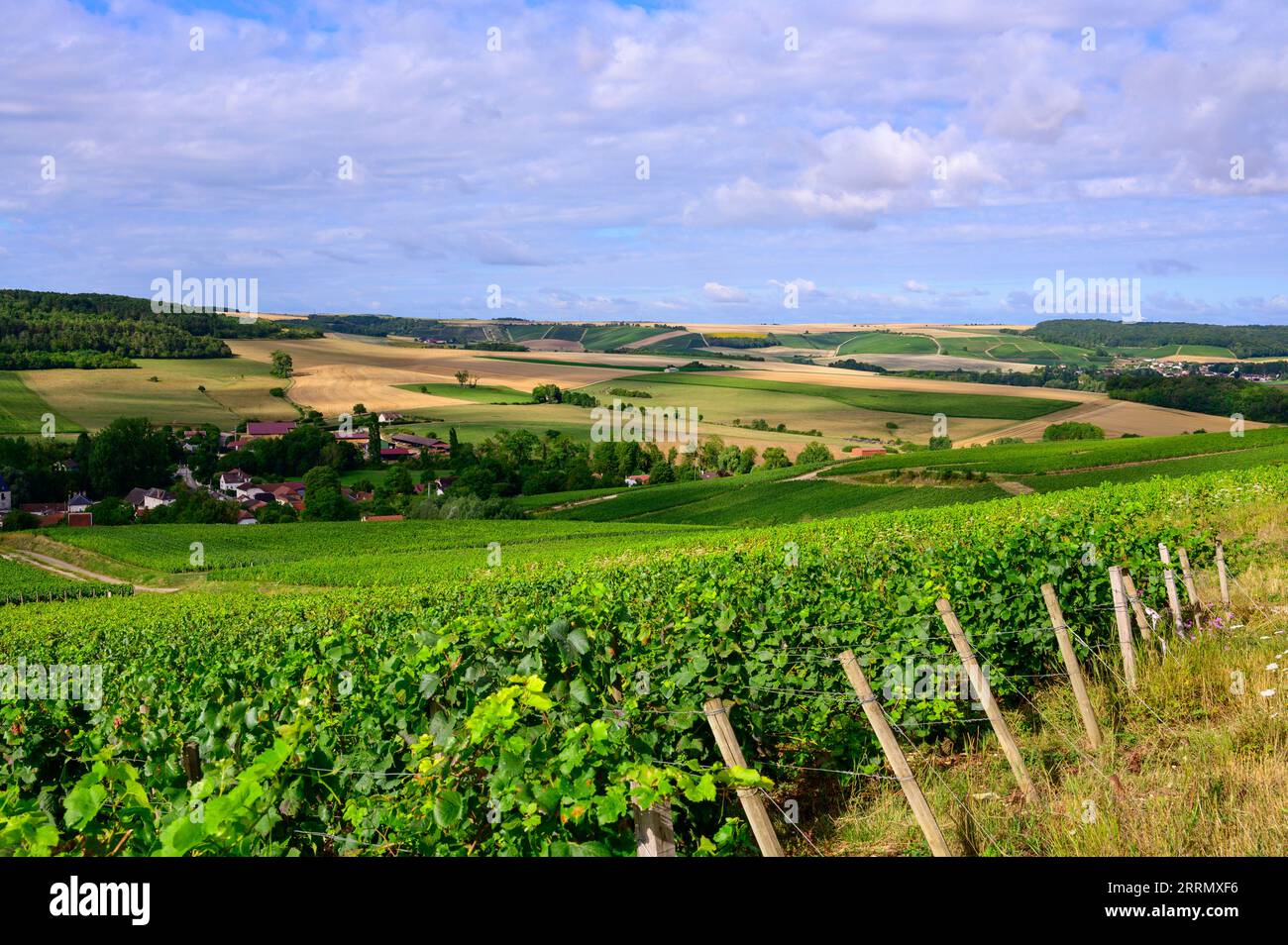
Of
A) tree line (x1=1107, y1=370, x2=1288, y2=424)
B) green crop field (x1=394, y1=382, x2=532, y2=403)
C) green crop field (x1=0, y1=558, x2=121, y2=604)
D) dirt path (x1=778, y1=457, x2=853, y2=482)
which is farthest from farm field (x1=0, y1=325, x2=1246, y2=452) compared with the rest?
green crop field (x1=0, y1=558, x2=121, y2=604)

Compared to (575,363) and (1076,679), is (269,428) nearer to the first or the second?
(575,363)

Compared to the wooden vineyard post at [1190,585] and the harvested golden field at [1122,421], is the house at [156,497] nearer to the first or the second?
the harvested golden field at [1122,421]

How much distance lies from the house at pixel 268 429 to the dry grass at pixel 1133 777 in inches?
4118

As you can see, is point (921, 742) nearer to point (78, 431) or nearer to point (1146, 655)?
point (1146, 655)

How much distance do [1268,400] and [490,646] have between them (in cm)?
9881

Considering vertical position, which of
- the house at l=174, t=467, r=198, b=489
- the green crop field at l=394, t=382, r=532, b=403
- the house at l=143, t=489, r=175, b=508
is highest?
the green crop field at l=394, t=382, r=532, b=403

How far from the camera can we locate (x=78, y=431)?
10019 cm

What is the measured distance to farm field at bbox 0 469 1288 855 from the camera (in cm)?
411

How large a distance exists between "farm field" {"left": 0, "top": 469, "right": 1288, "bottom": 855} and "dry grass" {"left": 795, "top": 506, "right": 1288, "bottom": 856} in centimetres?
7

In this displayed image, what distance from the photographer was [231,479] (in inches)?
Result: 3686

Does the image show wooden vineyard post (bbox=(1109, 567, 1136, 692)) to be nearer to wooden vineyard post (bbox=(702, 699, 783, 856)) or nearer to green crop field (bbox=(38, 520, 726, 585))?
wooden vineyard post (bbox=(702, 699, 783, 856))

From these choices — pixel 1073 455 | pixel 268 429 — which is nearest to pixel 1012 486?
pixel 1073 455

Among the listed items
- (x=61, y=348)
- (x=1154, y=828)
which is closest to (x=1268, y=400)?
(x=1154, y=828)

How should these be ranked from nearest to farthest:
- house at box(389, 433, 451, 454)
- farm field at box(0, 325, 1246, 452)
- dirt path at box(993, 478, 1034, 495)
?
dirt path at box(993, 478, 1034, 495)
farm field at box(0, 325, 1246, 452)
house at box(389, 433, 451, 454)
